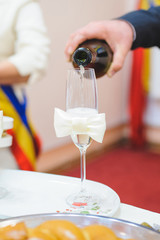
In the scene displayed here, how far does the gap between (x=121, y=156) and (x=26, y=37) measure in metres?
2.40

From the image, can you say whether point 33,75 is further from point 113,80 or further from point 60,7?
point 113,80

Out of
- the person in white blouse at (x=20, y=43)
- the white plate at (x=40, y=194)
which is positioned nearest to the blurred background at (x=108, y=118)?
the person in white blouse at (x=20, y=43)

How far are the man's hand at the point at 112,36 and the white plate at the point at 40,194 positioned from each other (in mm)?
348

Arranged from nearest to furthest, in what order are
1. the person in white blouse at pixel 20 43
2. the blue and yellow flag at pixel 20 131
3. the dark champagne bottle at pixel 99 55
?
the dark champagne bottle at pixel 99 55
the blue and yellow flag at pixel 20 131
the person in white blouse at pixel 20 43

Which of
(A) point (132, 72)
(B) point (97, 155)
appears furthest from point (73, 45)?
(A) point (132, 72)

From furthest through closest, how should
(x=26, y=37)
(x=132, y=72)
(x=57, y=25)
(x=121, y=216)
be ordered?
(x=132, y=72) < (x=57, y=25) < (x=26, y=37) < (x=121, y=216)

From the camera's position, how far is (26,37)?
139cm

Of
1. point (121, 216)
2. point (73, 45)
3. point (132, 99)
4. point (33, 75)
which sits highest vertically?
point (73, 45)

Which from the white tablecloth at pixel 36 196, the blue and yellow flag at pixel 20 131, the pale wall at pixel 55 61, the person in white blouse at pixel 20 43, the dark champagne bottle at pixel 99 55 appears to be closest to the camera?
the white tablecloth at pixel 36 196

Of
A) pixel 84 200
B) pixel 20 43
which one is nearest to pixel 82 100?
pixel 84 200

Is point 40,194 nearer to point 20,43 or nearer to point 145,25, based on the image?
point 145,25

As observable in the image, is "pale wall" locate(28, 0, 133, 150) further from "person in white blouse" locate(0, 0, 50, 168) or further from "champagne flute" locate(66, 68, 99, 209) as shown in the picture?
"champagne flute" locate(66, 68, 99, 209)

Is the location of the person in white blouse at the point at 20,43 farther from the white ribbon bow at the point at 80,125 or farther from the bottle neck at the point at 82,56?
the white ribbon bow at the point at 80,125

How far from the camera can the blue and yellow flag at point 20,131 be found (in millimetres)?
1183
